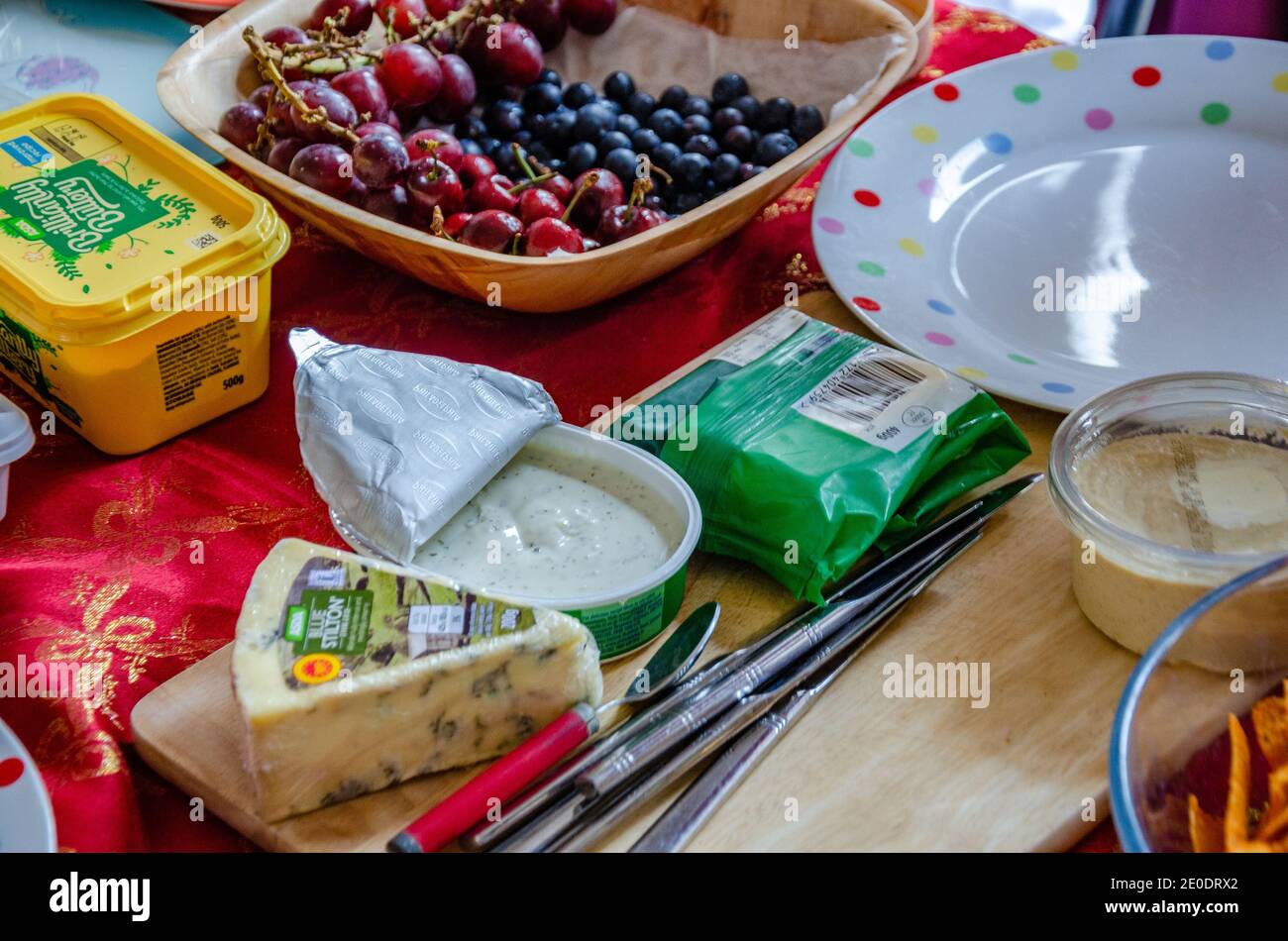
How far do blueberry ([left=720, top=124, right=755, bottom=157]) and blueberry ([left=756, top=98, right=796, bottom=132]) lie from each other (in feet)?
0.12

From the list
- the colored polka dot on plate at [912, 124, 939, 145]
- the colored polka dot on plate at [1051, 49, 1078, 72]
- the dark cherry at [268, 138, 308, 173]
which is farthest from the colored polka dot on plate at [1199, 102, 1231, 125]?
the dark cherry at [268, 138, 308, 173]

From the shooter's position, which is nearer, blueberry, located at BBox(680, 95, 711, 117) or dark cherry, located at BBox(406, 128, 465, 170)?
dark cherry, located at BBox(406, 128, 465, 170)

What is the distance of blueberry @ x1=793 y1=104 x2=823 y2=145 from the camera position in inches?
43.6

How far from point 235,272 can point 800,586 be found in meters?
0.44

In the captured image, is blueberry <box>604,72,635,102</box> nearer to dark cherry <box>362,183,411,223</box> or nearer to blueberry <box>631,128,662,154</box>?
blueberry <box>631,128,662,154</box>

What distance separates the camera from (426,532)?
0.76 metres

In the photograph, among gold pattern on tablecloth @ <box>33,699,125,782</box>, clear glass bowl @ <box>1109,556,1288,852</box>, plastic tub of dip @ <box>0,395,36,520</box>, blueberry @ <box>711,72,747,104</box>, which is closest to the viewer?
clear glass bowl @ <box>1109,556,1288,852</box>

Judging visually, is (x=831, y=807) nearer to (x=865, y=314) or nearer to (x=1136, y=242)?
(x=865, y=314)

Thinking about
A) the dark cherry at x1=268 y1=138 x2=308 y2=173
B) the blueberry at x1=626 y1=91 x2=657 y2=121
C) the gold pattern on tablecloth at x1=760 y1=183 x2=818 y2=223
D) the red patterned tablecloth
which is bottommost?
the red patterned tablecloth

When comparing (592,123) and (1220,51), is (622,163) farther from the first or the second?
(1220,51)

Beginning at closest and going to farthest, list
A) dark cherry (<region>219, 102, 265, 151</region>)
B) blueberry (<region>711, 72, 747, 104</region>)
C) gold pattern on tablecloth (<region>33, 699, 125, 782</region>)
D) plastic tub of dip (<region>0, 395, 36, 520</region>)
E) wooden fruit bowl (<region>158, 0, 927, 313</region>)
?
gold pattern on tablecloth (<region>33, 699, 125, 782</region>)
plastic tub of dip (<region>0, 395, 36, 520</region>)
wooden fruit bowl (<region>158, 0, 927, 313</region>)
dark cherry (<region>219, 102, 265, 151</region>)
blueberry (<region>711, 72, 747, 104</region>)

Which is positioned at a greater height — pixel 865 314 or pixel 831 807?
pixel 865 314

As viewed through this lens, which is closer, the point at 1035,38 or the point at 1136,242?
the point at 1136,242
